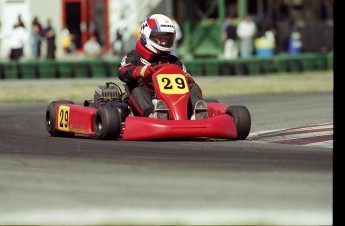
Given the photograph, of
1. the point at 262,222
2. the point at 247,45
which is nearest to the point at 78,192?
the point at 262,222

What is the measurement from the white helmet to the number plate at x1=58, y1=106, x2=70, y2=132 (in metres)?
1.15

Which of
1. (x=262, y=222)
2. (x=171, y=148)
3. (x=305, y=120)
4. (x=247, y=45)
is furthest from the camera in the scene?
(x=247, y=45)

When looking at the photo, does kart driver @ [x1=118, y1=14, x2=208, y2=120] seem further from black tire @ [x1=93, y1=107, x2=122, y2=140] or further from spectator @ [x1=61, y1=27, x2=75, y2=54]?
spectator @ [x1=61, y1=27, x2=75, y2=54]

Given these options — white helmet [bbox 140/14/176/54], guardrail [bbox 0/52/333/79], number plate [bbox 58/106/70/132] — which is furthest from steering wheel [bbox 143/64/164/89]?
guardrail [bbox 0/52/333/79]

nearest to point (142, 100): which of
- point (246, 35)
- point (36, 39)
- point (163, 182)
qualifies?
point (163, 182)

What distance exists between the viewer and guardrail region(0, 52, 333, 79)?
94.1 ft

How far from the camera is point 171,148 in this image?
10617 mm

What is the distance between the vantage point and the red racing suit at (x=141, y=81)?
11586mm

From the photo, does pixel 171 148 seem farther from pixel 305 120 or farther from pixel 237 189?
pixel 305 120

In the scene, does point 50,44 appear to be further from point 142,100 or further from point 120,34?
point 142,100

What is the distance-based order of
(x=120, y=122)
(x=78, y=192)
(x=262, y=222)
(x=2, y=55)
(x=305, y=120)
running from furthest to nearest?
1. (x=2, y=55)
2. (x=305, y=120)
3. (x=120, y=122)
4. (x=78, y=192)
5. (x=262, y=222)

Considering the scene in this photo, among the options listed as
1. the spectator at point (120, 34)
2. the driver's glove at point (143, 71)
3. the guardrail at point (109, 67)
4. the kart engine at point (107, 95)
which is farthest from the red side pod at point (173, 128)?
the spectator at point (120, 34)

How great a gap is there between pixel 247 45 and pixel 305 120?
67.3ft

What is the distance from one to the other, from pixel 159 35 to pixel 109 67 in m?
17.0
